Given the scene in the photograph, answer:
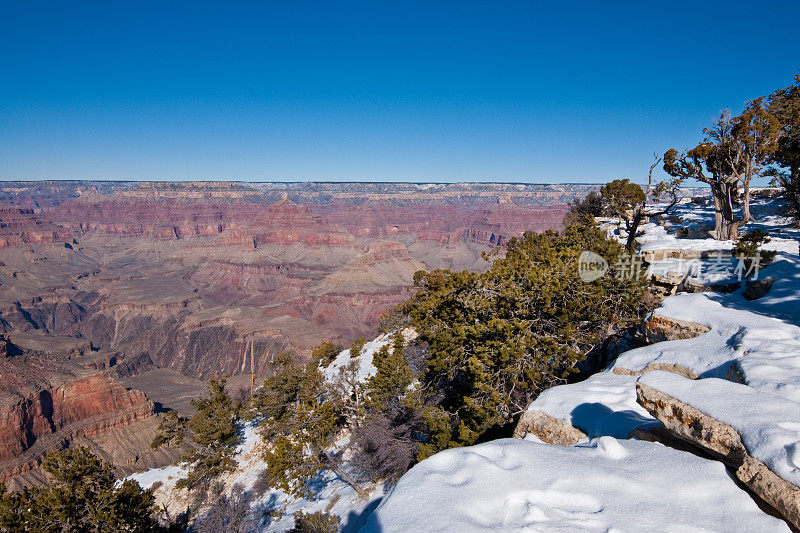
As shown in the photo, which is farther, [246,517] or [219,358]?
[219,358]

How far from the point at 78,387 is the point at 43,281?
6853 inches

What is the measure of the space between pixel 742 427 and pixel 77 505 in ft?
69.6

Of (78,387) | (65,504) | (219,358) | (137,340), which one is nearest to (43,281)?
(137,340)

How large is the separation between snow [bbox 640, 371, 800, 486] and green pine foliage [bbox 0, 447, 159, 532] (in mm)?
19447

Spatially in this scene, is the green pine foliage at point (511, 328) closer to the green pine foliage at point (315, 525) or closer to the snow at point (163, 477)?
the green pine foliage at point (315, 525)

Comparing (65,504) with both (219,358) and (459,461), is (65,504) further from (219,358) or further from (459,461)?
(219,358)

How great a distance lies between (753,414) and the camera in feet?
16.6

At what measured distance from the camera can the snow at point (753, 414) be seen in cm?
427

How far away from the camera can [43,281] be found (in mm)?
180500

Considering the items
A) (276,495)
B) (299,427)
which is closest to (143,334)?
(276,495)

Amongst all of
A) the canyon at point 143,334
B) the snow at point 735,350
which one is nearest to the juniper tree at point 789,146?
the snow at point 735,350

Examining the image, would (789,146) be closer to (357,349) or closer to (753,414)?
(753,414)

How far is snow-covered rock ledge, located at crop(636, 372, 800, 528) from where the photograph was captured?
13.6ft

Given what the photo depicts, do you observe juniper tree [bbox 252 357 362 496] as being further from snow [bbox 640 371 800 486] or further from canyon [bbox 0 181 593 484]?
snow [bbox 640 371 800 486]
